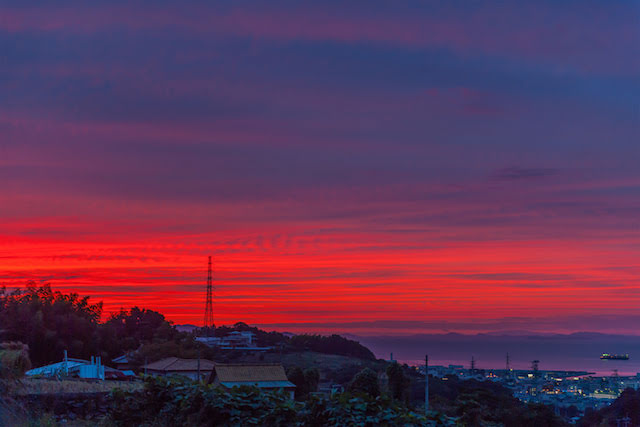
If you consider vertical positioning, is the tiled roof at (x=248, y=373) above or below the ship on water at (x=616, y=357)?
below

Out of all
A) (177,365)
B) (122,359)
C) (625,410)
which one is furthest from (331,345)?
(625,410)

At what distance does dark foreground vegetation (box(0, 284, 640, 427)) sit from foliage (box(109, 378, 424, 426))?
11 mm

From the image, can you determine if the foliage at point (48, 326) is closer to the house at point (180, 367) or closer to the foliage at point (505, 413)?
the house at point (180, 367)

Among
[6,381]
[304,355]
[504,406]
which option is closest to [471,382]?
[504,406]

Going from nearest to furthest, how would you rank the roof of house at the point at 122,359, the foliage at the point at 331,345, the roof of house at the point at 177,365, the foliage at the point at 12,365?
the foliage at the point at 12,365 < the roof of house at the point at 177,365 < the roof of house at the point at 122,359 < the foliage at the point at 331,345

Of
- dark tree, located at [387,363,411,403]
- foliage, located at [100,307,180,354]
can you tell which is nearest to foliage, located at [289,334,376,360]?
foliage, located at [100,307,180,354]

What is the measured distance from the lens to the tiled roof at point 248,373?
2620 centimetres

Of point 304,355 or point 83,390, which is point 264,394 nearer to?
point 83,390

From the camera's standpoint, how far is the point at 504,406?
57.0ft

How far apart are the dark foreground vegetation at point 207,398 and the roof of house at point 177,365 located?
2.35 meters

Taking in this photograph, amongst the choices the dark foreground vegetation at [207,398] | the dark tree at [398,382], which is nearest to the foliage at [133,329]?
the dark foreground vegetation at [207,398]

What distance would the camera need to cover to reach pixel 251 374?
26.9m

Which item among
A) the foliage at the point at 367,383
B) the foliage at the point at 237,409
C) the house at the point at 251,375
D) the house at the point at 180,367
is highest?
the foliage at the point at 237,409

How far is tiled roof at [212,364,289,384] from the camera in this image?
26203 millimetres
